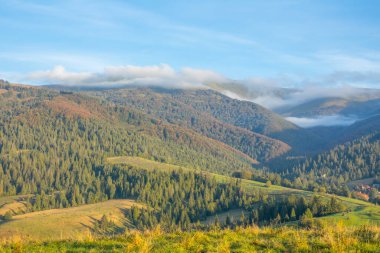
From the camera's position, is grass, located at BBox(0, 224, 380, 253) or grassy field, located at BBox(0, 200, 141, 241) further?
grassy field, located at BBox(0, 200, 141, 241)

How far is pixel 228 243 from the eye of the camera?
19.7m

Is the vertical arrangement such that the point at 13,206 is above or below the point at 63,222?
below

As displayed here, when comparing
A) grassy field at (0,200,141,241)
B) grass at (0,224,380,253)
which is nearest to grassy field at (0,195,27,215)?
grassy field at (0,200,141,241)

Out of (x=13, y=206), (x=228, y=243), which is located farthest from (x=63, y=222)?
(x=228, y=243)

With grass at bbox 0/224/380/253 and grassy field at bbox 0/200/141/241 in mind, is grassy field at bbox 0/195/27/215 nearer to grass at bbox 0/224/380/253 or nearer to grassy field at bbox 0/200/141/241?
grassy field at bbox 0/200/141/241

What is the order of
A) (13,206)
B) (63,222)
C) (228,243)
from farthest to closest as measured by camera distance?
(13,206)
(63,222)
(228,243)

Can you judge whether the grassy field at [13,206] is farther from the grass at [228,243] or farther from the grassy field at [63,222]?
the grass at [228,243]

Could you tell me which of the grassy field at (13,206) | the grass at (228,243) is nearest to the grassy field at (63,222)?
the grassy field at (13,206)

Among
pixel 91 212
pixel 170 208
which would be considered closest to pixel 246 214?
pixel 170 208

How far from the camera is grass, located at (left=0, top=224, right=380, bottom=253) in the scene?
18.7 meters

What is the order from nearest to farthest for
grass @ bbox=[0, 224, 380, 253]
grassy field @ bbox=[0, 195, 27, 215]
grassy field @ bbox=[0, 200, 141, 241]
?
grass @ bbox=[0, 224, 380, 253], grassy field @ bbox=[0, 200, 141, 241], grassy field @ bbox=[0, 195, 27, 215]

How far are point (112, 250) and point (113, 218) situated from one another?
14519 cm

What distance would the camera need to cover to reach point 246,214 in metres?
153

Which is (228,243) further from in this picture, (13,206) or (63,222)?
(13,206)
